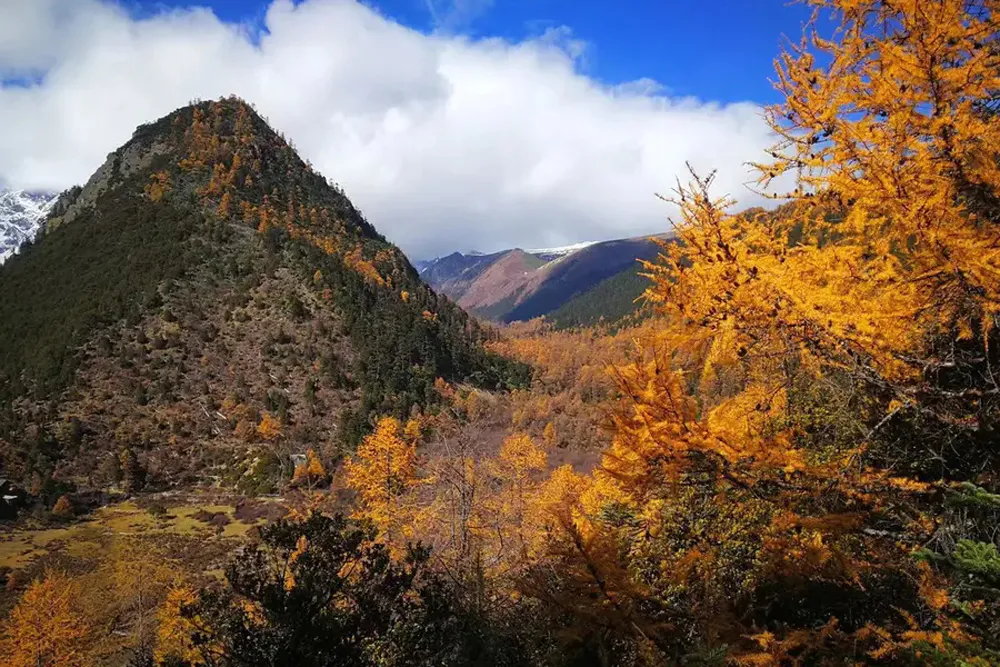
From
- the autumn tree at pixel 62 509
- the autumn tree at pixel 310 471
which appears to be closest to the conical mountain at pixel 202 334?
the autumn tree at pixel 310 471

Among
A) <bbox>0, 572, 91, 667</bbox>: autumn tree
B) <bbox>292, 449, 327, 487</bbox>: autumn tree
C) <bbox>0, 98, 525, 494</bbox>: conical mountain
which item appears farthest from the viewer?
<bbox>0, 98, 525, 494</bbox>: conical mountain

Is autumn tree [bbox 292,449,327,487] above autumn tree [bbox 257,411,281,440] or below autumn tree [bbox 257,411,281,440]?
below

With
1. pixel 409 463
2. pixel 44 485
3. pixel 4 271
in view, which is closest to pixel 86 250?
pixel 4 271

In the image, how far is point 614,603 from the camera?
25.1 ft

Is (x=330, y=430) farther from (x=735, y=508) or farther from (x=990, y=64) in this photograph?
(x=990, y=64)

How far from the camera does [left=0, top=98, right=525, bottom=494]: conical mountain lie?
67312 mm

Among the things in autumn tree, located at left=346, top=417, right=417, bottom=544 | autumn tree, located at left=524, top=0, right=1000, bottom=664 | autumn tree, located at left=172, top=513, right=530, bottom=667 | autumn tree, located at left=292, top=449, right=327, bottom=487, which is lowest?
autumn tree, located at left=292, top=449, right=327, bottom=487

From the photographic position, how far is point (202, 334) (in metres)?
79.9

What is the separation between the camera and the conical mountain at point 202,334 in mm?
67312

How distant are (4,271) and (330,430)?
74130mm

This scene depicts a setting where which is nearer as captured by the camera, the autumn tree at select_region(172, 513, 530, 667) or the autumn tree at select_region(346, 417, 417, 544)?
the autumn tree at select_region(172, 513, 530, 667)

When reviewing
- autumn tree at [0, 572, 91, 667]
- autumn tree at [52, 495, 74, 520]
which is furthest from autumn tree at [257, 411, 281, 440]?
autumn tree at [0, 572, 91, 667]

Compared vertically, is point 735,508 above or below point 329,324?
below

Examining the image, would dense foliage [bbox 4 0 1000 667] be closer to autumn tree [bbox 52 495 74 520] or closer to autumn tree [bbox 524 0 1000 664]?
autumn tree [bbox 524 0 1000 664]
